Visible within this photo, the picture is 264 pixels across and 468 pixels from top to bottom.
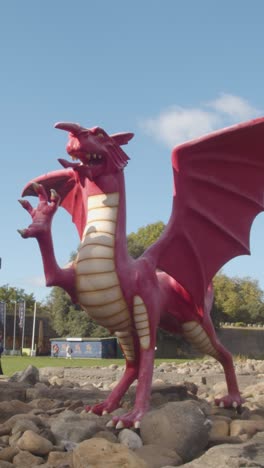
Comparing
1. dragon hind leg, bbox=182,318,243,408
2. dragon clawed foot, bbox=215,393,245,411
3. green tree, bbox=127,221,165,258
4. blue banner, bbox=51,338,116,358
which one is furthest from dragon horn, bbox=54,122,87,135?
green tree, bbox=127,221,165,258

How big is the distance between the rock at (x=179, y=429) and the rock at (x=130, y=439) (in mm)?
59

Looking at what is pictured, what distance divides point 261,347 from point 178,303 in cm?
2510

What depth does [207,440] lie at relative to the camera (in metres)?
3.77

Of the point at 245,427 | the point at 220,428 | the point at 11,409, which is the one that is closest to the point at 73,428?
the point at 11,409

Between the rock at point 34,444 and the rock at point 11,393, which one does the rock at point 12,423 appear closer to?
the rock at point 34,444

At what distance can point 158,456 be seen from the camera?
11.0ft

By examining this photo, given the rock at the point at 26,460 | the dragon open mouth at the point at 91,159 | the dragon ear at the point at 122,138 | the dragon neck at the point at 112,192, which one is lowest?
the rock at the point at 26,460

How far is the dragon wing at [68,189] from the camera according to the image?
5.36 m

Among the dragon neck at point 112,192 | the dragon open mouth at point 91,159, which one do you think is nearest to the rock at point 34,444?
the dragon neck at point 112,192

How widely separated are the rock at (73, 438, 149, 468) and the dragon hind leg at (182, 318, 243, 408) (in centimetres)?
206

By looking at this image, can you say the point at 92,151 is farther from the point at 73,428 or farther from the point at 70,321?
the point at 70,321

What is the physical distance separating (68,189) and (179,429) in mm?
2633

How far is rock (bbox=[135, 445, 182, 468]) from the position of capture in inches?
128

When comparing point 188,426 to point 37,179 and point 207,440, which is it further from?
point 37,179
